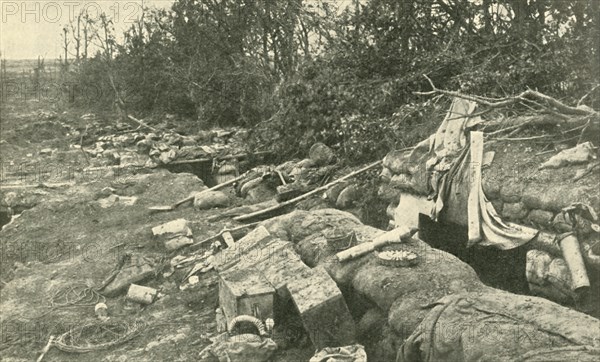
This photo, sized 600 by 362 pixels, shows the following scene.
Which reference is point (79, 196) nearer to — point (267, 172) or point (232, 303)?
point (267, 172)

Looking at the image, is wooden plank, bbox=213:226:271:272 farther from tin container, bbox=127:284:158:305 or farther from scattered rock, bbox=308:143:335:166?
scattered rock, bbox=308:143:335:166

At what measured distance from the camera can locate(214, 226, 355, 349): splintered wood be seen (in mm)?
5070

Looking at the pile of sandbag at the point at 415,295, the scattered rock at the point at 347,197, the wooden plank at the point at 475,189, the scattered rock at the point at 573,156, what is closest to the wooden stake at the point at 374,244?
the pile of sandbag at the point at 415,295

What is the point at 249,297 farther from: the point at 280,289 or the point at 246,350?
the point at 246,350

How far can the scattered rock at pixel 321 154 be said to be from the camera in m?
11.7

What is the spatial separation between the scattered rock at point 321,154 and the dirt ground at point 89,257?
8.40 feet

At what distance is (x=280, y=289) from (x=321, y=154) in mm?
6419

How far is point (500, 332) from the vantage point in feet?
12.5

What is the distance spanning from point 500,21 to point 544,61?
2.22 metres

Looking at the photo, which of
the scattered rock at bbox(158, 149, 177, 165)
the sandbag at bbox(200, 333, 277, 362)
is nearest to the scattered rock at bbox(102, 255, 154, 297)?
the sandbag at bbox(200, 333, 277, 362)

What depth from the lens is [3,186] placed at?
12.6 meters

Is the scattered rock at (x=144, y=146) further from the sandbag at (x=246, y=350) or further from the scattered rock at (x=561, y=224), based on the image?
the scattered rock at (x=561, y=224)

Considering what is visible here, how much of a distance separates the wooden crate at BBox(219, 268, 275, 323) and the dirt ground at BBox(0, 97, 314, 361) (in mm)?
442

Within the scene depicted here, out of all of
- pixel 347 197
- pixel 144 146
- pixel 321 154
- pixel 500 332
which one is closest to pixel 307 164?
pixel 321 154
